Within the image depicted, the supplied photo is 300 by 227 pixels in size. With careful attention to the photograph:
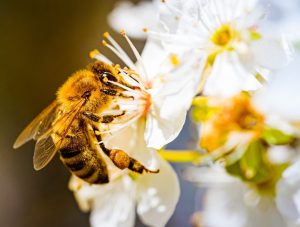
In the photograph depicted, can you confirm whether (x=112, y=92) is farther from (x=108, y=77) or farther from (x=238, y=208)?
(x=238, y=208)

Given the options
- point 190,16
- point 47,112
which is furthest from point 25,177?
point 190,16

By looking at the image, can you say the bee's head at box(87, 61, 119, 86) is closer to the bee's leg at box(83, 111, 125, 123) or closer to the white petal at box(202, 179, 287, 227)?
the bee's leg at box(83, 111, 125, 123)

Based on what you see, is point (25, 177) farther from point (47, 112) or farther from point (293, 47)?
point (293, 47)

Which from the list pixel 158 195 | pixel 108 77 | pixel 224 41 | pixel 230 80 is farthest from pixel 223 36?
pixel 158 195

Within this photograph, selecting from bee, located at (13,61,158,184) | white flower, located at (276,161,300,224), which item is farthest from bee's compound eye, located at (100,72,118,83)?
white flower, located at (276,161,300,224)

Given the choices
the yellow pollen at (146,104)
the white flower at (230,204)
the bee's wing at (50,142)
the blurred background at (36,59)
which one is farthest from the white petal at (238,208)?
the blurred background at (36,59)
